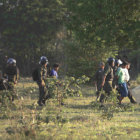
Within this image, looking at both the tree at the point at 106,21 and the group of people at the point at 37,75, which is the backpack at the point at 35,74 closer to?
the group of people at the point at 37,75

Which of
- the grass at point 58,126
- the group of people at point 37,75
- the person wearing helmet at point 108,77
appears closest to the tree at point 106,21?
the person wearing helmet at point 108,77

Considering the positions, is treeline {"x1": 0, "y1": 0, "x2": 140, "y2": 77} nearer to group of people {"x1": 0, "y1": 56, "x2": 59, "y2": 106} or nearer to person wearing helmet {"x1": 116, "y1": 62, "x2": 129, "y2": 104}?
person wearing helmet {"x1": 116, "y1": 62, "x2": 129, "y2": 104}

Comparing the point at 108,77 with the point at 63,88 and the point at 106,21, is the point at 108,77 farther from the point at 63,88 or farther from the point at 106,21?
the point at 106,21

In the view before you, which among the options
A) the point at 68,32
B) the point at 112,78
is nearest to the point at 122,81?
the point at 112,78

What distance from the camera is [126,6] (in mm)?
23516

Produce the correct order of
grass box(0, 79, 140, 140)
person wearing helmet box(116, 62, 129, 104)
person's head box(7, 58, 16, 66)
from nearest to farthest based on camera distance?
grass box(0, 79, 140, 140) < person's head box(7, 58, 16, 66) < person wearing helmet box(116, 62, 129, 104)

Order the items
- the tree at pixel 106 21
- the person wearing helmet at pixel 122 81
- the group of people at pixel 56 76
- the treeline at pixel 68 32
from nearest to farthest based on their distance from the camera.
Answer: the group of people at pixel 56 76
the person wearing helmet at pixel 122 81
the tree at pixel 106 21
the treeline at pixel 68 32

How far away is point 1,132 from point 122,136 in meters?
2.67

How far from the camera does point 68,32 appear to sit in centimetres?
4703

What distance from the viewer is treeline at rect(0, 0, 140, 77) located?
2391cm

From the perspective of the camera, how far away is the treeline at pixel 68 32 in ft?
78.4

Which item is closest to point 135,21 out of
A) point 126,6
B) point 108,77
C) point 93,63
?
point 126,6

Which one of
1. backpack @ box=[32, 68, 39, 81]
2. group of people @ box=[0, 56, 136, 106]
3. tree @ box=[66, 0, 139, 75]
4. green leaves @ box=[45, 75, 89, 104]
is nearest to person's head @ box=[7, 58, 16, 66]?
group of people @ box=[0, 56, 136, 106]

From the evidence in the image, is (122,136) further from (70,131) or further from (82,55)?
(82,55)
